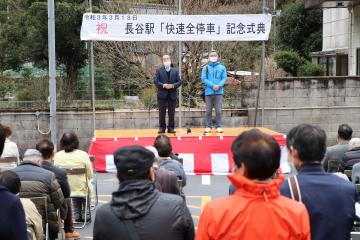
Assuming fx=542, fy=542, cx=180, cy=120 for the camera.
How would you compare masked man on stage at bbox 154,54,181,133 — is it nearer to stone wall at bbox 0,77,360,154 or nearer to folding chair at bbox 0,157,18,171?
stone wall at bbox 0,77,360,154

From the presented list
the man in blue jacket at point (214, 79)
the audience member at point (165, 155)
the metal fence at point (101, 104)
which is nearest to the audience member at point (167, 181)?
the audience member at point (165, 155)

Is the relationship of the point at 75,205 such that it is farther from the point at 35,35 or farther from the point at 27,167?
the point at 35,35

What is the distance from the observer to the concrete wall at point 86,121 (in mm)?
13453

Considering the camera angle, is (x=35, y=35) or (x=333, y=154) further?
(x=35, y=35)

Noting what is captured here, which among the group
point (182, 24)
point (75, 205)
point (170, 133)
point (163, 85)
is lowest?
point (75, 205)

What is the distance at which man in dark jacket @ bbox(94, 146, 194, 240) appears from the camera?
292 cm

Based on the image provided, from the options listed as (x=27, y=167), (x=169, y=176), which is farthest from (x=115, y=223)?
(x=27, y=167)

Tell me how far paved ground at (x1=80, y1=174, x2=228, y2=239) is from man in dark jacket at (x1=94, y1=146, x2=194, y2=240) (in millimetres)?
5091

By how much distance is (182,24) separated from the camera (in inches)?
474

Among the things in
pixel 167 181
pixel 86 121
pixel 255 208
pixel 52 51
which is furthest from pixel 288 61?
pixel 255 208

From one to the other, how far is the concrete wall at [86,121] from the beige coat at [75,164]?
635cm

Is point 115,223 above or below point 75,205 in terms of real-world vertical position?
above

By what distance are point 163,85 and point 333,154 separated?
16.4 ft

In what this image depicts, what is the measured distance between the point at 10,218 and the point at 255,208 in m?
1.32
